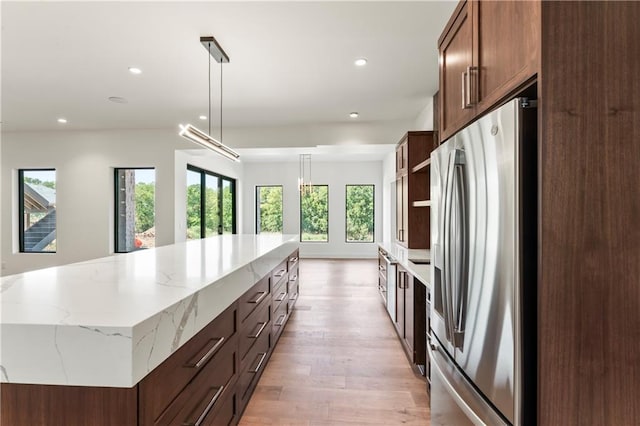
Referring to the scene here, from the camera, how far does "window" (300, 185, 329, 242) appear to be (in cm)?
918

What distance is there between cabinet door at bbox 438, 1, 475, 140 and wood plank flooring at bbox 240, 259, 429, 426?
185 cm

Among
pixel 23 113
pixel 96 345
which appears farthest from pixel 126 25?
pixel 23 113

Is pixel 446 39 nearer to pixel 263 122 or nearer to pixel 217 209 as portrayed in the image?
pixel 263 122

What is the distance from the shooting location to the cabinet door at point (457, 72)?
1399 mm

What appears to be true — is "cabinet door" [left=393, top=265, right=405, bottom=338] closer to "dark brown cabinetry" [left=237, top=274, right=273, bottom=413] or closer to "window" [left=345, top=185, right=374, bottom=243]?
"dark brown cabinetry" [left=237, top=274, right=273, bottom=413]

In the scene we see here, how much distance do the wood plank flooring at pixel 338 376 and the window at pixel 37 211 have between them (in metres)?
5.10


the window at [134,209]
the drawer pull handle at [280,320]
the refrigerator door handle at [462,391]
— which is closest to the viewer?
the refrigerator door handle at [462,391]

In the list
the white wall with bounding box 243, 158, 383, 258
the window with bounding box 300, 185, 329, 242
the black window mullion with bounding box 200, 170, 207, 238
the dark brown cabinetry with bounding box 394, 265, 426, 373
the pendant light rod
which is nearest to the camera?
the dark brown cabinetry with bounding box 394, 265, 426, 373

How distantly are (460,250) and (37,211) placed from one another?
7480 millimetres

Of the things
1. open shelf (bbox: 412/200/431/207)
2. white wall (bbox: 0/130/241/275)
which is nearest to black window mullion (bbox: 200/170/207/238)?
white wall (bbox: 0/130/241/275)

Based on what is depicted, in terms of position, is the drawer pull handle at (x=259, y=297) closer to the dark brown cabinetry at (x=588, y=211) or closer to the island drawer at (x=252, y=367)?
the island drawer at (x=252, y=367)

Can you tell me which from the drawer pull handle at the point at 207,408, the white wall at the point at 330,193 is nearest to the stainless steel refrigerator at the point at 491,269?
the drawer pull handle at the point at 207,408

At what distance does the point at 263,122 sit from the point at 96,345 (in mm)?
4651

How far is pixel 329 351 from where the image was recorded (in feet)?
9.90
